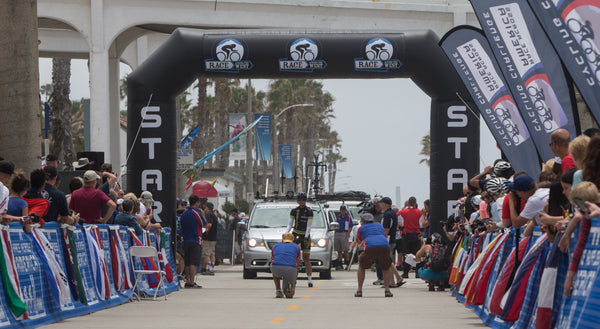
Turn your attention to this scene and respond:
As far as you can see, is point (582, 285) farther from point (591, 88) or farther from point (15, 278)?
point (15, 278)

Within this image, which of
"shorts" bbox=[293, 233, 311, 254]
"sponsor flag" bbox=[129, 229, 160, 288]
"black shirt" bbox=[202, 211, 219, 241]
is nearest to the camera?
"sponsor flag" bbox=[129, 229, 160, 288]

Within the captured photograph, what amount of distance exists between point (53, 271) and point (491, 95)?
25.5ft

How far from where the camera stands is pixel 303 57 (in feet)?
72.8

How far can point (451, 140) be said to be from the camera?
22328 mm

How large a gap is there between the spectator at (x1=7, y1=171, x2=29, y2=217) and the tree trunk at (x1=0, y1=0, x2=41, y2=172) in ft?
10.2

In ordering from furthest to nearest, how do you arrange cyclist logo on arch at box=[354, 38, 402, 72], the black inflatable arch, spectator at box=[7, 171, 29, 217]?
cyclist logo on arch at box=[354, 38, 402, 72] < the black inflatable arch < spectator at box=[7, 171, 29, 217]

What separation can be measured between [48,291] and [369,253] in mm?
7651

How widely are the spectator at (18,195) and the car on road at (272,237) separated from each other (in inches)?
504

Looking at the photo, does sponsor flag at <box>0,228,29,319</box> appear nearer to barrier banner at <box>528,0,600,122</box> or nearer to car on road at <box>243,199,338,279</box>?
barrier banner at <box>528,0,600,122</box>

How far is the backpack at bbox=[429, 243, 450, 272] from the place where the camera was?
1962 cm

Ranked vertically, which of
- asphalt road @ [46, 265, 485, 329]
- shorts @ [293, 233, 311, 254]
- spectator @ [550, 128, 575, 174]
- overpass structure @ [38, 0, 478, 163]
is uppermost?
overpass structure @ [38, 0, 478, 163]

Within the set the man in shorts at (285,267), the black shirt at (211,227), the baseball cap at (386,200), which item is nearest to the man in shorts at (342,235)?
the black shirt at (211,227)

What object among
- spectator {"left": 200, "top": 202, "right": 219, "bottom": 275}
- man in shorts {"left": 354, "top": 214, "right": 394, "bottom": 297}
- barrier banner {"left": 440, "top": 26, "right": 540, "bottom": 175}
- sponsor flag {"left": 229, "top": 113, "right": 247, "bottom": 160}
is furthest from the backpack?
sponsor flag {"left": 229, "top": 113, "right": 247, "bottom": 160}

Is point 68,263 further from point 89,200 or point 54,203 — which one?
point 89,200
